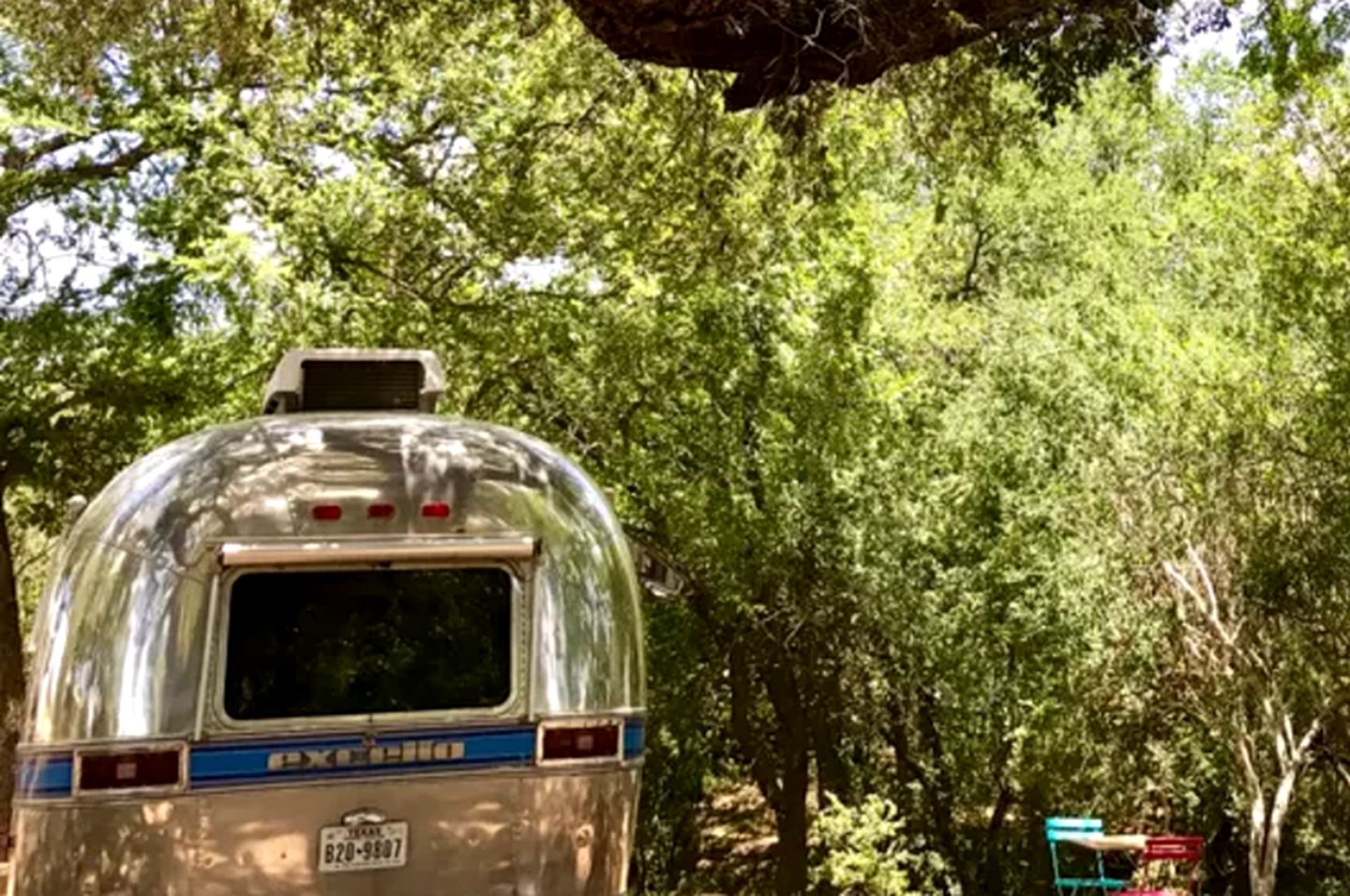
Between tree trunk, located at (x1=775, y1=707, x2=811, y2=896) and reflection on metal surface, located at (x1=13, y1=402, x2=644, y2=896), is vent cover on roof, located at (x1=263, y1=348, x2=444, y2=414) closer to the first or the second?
reflection on metal surface, located at (x1=13, y1=402, x2=644, y2=896)

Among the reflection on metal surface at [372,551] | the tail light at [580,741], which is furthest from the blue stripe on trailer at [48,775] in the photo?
the tail light at [580,741]

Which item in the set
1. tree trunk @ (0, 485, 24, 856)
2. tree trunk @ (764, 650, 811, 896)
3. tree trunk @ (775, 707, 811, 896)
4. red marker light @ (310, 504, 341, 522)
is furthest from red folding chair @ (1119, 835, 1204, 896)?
tree trunk @ (0, 485, 24, 856)

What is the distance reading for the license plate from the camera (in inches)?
190

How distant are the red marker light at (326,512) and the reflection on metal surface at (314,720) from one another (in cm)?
1

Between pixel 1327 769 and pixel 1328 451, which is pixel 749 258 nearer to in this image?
pixel 1328 451

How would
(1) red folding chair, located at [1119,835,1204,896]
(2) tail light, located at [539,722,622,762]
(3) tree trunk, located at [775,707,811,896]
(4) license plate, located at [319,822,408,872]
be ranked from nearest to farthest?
(4) license plate, located at [319,822,408,872] < (2) tail light, located at [539,722,622,762] < (1) red folding chair, located at [1119,835,1204,896] < (3) tree trunk, located at [775,707,811,896]

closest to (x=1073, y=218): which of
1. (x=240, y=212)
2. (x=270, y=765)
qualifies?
(x=240, y=212)

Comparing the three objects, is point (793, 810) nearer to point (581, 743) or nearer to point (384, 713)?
point (581, 743)

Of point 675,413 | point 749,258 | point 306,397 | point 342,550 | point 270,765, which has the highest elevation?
point 749,258

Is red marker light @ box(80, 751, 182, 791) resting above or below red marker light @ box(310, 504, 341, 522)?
below

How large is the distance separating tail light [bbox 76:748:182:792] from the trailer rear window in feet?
0.95

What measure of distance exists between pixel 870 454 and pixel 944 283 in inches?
256

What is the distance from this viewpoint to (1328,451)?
10180 mm

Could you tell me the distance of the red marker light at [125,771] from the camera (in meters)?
4.58
